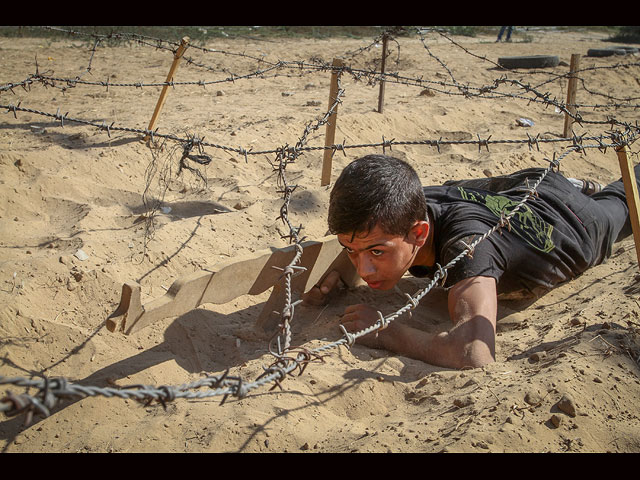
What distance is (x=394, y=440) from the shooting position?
7.22ft

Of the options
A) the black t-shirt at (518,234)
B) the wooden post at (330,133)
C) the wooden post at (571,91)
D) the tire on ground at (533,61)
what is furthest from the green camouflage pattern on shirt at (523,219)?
the tire on ground at (533,61)

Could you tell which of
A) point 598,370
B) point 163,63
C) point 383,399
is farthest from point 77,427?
point 163,63

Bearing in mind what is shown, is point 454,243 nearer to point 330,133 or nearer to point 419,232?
point 419,232

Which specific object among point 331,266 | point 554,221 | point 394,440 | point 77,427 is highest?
point 554,221

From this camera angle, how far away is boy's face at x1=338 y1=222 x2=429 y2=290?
8.68ft

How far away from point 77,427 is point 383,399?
4.32ft

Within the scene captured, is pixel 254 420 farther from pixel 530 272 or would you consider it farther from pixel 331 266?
pixel 530 272

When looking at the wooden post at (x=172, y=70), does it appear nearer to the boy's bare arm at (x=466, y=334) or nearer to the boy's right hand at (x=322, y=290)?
the boy's right hand at (x=322, y=290)

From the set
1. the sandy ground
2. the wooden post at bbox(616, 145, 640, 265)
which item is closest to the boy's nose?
the sandy ground

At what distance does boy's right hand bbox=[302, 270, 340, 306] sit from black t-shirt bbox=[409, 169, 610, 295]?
47cm

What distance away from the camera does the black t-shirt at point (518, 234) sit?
2.89 m

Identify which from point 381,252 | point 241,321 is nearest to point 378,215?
point 381,252

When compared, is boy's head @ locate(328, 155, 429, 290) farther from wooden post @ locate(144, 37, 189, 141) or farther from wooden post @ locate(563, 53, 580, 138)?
wooden post @ locate(563, 53, 580, 138)

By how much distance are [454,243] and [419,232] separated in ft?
0.66
